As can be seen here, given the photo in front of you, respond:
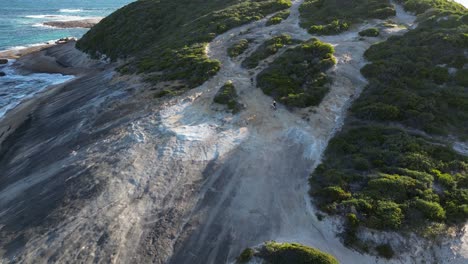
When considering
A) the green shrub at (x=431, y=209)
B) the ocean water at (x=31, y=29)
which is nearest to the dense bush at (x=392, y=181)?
the green shrub at (x=431, y=209)

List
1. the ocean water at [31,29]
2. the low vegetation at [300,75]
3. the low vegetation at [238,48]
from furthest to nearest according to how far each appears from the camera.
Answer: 1. the ocean water at [31,29]
2. the low vegetation at [238,48]
3. the low vegetation at [300,75]

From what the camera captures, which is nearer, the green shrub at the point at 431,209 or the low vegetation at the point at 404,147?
the green shrub at the point at 431,209

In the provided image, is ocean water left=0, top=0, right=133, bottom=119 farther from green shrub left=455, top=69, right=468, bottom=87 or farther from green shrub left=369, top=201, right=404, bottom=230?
green shrub left=455, top=69, right=468, bottom=87

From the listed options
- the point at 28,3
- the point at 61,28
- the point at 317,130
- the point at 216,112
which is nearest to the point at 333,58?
the point at 317,130

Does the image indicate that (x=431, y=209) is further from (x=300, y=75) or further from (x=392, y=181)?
Result: (x=300, y=75)

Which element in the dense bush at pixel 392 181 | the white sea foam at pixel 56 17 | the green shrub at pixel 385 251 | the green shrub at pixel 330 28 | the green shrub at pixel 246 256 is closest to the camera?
the green shrub at pixel 385 251

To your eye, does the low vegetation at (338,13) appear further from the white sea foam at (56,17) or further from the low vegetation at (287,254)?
the white sea foam at (56,17)

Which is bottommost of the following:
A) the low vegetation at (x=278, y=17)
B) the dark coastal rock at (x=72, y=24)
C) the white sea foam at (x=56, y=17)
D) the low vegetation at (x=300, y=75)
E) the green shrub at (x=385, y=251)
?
the green shrub at (x=385, y=251)
